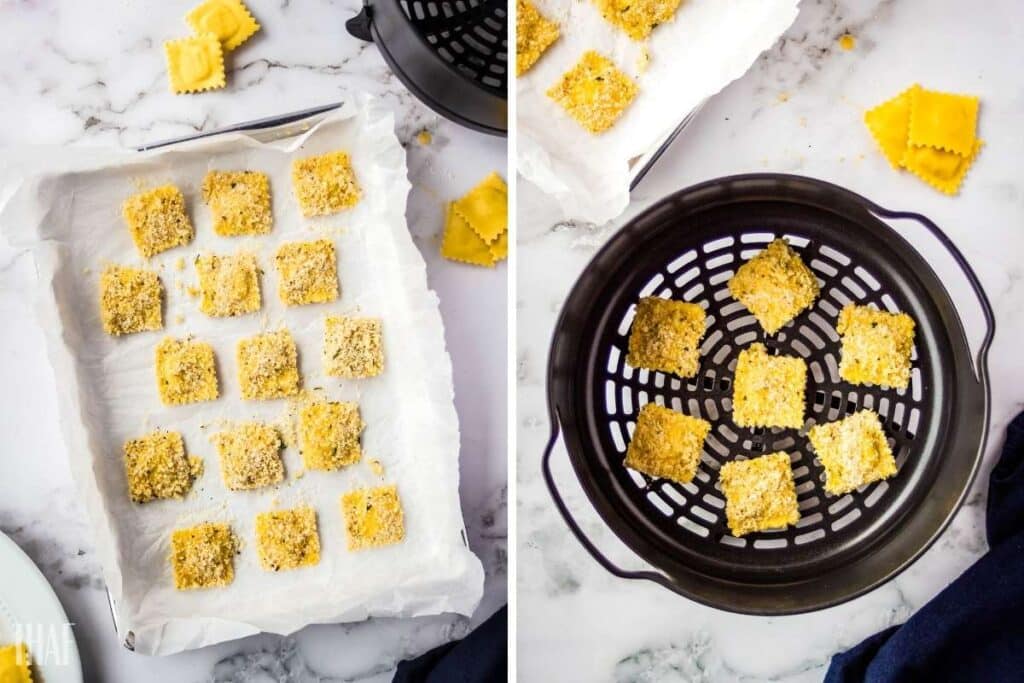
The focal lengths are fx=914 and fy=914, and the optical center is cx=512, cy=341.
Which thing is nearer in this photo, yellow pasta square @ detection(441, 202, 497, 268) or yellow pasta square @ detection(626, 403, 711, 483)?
yellow pasta square @ detection(626, 403, 711, 483)

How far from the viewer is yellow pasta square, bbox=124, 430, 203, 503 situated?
872mm

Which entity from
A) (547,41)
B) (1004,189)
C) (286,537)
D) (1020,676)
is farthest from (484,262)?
(1020,676)

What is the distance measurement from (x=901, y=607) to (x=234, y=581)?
0.61 meters

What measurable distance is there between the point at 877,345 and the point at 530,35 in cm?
40

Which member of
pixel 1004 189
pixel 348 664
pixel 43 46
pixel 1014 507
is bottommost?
pixel 348 664

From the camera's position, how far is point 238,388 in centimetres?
89

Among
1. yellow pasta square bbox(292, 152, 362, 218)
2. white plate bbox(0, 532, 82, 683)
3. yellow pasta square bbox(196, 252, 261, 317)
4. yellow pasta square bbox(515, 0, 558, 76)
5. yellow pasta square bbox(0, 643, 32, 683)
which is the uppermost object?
yellow pasta square bbox(515, 0, 558, 76)

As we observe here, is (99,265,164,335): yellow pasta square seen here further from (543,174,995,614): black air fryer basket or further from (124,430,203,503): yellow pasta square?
(543,174,995,614): black air fryer basket

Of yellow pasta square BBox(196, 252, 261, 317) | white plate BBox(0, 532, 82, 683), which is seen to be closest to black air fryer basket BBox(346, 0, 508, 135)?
yellow pasta square BBox(196, 252, 261, 317)

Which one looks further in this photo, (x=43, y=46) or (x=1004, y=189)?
(x=43, y=46)

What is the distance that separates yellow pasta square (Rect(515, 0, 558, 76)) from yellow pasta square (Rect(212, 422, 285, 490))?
16.4 inches

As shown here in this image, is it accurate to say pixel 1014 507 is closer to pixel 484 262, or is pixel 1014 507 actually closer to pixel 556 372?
pixel 556 372

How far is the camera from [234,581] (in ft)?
2.90

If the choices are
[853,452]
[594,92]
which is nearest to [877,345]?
[853,452]
